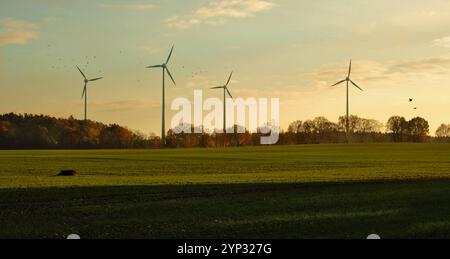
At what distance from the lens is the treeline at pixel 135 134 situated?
151013 millimetres

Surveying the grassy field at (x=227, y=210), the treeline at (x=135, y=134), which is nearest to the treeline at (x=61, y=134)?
the treeline at (x=135, y=134)

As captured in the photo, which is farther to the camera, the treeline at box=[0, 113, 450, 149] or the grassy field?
the treeline at box=[0, 113, 450, 149]

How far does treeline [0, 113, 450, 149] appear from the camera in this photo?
151 meters

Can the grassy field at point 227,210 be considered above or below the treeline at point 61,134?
below

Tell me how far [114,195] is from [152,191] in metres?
2.43

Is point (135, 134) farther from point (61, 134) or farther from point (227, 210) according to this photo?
point (227, 210)

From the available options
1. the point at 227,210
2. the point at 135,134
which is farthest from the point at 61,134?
the point at 227,210

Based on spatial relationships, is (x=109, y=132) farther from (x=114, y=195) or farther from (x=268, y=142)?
(x=114, y=195)

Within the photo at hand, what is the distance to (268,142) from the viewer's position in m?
164

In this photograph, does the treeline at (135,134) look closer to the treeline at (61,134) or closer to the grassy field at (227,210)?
the treeline at (61,134)

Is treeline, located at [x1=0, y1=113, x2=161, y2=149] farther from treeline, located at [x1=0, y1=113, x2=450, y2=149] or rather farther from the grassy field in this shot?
the grassy field

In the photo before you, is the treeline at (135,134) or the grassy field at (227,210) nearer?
the grassy field at (227,210)

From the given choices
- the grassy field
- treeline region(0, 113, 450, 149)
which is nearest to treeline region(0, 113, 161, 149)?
treeline region(0, 113, 450, 149)
